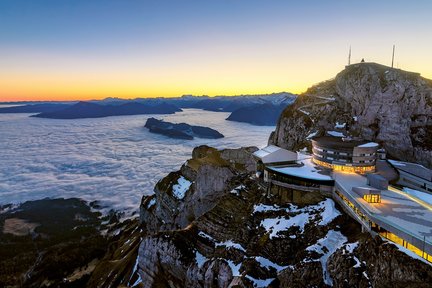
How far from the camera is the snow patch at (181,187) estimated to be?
280 feet

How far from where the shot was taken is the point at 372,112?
82.2 meters

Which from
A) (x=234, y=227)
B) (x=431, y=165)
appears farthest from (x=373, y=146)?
(x=234, y=227)

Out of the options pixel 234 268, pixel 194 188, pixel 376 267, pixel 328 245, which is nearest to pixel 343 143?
pixel 328 245

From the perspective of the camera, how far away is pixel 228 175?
264ft

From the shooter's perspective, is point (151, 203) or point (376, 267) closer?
point (376, 267)

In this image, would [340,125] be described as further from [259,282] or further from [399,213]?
[259,282]

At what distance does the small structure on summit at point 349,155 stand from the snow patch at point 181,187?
136 ft

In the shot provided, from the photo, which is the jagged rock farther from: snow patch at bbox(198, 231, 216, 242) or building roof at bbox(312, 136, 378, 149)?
building roof at bbox(312, 136, 378, 149)

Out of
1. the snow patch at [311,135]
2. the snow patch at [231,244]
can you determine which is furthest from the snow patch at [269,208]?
the snow patch at [311,135]

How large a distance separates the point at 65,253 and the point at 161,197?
40.5 metres

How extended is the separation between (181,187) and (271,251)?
48134 mm

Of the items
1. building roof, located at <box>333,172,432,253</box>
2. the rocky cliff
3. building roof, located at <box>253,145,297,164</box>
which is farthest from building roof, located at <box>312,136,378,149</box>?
the rocky cliff

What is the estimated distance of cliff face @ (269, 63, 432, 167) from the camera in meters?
76.2

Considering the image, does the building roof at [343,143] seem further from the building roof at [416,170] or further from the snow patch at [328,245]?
the snow patch at [328,245]
